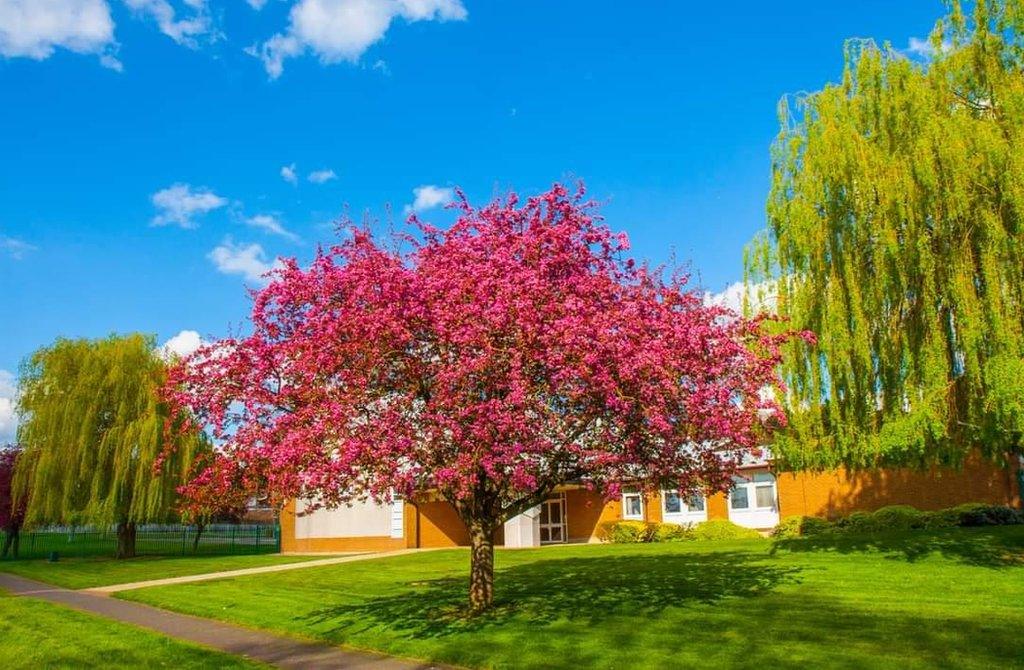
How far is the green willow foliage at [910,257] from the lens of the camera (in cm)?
1525

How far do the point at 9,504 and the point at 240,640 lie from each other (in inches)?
1493

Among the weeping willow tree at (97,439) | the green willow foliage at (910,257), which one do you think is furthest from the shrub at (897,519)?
the weeping willow tree at (97,439)

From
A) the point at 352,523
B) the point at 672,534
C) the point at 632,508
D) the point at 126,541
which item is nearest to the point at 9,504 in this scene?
the point at 126,541

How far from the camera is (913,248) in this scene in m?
16.4

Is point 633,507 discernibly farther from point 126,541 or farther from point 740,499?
point 126,541

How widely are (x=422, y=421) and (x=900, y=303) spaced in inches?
434

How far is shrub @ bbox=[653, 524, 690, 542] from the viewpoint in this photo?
31.4 m

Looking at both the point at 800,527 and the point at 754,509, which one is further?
the point at 754,509

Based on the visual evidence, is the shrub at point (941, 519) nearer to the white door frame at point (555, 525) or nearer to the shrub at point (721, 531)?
the shrub at point (721, 531)

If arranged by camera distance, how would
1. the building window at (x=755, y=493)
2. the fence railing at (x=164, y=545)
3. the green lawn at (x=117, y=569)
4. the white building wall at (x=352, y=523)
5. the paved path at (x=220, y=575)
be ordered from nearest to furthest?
the paved path at (x=220, y=575), the green lawn at (x=117, y=569), the building window at (x=755, y=493), the white building wall at (x=352, y=523), the fence railing at (x=164, y=545)

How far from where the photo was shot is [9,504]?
140 ft

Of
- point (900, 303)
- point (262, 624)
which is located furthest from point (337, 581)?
point (900, 303)

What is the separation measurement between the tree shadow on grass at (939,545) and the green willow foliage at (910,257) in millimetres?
2406

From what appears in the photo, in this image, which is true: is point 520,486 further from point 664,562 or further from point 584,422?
point 664,562
